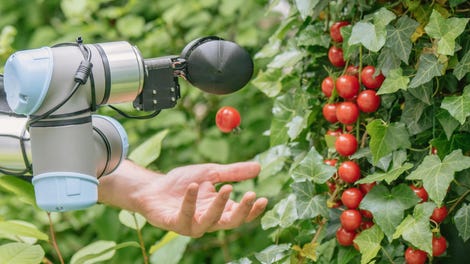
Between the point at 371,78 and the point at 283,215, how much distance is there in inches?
11.2

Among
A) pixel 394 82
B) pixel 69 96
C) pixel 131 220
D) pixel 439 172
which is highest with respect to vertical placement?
pixel 69 96

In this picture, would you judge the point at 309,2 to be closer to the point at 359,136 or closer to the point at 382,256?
the point at 359,136

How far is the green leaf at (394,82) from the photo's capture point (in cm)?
120

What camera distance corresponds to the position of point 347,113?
4.20 ft

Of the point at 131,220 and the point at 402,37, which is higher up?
the point at 402,37

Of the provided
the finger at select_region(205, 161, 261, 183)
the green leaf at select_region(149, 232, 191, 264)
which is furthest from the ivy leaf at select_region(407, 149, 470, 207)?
the green leaf at select_region(149, 232, 191, 264)

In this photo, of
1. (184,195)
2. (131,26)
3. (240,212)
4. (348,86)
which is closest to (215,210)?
(240,212)

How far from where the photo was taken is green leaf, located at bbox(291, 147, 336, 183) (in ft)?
4.20

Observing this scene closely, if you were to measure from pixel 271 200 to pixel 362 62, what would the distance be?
0.95 m

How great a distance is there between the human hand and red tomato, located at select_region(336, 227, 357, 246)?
0.16 metres

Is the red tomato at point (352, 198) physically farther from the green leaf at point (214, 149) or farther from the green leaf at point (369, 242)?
the green leaf at point (214, 149)

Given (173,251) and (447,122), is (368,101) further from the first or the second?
(173,251)

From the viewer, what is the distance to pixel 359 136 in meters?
1.33

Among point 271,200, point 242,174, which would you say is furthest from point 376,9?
point 271,200
